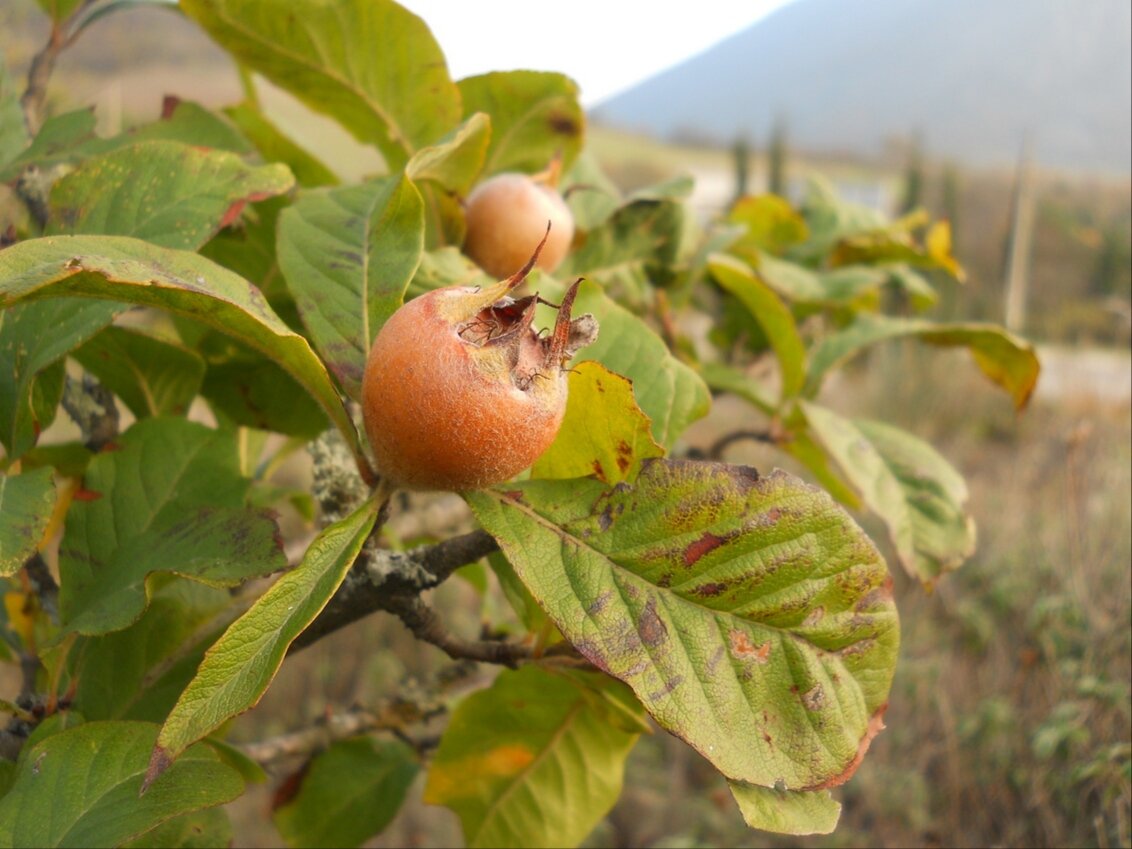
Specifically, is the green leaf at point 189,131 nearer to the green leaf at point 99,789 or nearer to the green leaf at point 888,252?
the green leaf at point 99,789

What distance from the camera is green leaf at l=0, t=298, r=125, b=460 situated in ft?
2.19

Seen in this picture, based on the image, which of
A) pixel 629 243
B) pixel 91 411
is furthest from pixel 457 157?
pixel 91 411

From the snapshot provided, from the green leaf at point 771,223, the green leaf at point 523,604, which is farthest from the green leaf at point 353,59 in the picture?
the green leaf at point 771,223

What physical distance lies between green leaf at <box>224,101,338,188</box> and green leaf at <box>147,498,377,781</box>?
616mm

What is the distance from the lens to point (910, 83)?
142ft

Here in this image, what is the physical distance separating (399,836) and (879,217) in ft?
7.77

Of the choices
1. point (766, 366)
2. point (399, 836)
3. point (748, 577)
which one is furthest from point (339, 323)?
point (399, 836)

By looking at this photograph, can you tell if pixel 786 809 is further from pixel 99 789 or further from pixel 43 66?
pixel 43 66

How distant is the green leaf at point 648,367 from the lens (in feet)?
2.43

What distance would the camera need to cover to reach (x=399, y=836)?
2.75m

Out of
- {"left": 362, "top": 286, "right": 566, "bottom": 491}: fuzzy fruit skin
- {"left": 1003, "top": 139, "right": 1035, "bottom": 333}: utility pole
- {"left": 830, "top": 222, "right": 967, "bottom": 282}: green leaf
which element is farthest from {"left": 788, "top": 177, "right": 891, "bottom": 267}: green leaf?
{"left": 1003, "top": 139, "right": 1035, "bottom": 333}: utility pole

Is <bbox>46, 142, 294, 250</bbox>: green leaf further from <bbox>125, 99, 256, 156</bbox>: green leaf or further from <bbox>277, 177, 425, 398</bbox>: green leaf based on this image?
<bbox>125, 99, 256, 156</bbox>: green leaf

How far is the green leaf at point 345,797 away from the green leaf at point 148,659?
1.51 feet

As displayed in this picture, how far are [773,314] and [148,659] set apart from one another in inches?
34.7
